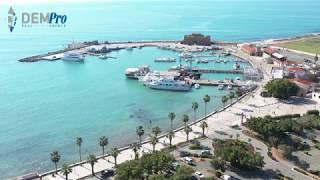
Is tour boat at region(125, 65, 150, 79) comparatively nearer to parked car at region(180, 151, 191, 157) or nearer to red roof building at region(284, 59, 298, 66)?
red roof building at region(284, 59, 298, 66)

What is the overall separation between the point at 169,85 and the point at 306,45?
188 feet

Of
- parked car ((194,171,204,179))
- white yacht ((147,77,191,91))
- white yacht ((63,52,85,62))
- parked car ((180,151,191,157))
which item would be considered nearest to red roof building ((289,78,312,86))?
white yacht ((147,77,191,91))

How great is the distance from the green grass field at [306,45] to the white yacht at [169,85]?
46778 mm

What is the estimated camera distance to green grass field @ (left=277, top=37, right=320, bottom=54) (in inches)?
4313

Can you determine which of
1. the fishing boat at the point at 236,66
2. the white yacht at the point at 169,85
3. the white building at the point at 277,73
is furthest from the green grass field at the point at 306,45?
the white yacht at the point at 169,85

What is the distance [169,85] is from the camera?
76250mm

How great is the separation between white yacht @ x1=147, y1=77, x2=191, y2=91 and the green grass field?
46778 mm

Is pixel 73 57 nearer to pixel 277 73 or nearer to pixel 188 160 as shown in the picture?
pixel 277 73

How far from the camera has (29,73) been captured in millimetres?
92062

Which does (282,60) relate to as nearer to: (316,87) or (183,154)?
(316,87)

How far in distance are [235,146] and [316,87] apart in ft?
114

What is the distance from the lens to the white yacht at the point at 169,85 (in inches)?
2975

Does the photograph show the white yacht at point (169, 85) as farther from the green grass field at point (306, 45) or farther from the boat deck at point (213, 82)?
the green grass field at point (306, 45)

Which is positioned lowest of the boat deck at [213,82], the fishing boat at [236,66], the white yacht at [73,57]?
the boat deck at [213,82]
